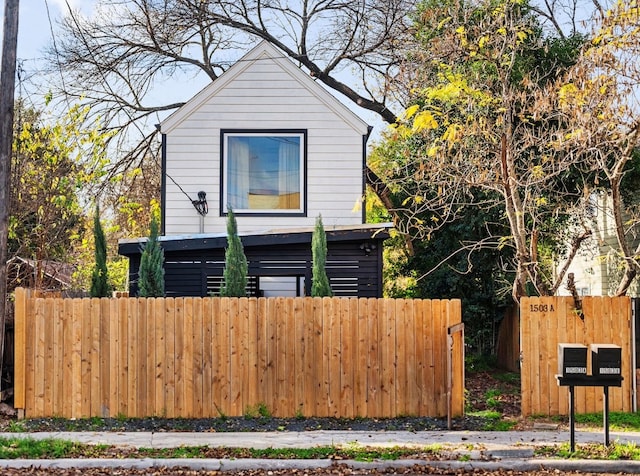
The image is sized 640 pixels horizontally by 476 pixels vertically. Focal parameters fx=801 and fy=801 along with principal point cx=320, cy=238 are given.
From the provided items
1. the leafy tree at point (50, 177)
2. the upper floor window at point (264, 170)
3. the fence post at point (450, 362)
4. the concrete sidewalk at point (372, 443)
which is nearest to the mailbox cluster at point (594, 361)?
the concrete sidewalk at point (372, 443)

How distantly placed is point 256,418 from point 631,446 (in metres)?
5.29

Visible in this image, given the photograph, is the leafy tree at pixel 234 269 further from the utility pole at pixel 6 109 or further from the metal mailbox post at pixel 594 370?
the metal mailbox post at pixel 594 370

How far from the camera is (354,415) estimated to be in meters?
12.2

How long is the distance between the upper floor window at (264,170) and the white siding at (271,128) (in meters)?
0.17

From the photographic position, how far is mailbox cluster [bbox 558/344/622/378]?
9.76 m

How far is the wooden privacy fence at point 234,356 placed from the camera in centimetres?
1205

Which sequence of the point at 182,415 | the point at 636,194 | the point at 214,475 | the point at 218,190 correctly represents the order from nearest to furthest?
the point at 214,475 < the point at 182,415 < the point at 218,190 < the point at 636,194

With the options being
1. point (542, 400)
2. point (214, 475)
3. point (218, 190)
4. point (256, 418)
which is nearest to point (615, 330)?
point (542, 400)

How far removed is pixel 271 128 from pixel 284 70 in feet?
4.21

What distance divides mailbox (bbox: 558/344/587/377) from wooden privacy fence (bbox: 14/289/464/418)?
2.37m

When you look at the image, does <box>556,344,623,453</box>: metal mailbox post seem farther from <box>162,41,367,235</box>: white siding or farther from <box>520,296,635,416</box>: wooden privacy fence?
<box>162,41,367,235</box>: white siding

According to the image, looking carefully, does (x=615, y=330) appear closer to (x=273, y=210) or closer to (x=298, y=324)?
(x=298, y=324)

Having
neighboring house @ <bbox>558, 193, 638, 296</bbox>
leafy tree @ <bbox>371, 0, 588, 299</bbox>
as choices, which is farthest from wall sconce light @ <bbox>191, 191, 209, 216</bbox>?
neighboring house @ <bbox>558, 193, 638, 296</bbox>

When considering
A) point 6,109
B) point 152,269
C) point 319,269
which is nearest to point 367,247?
point 319,269
